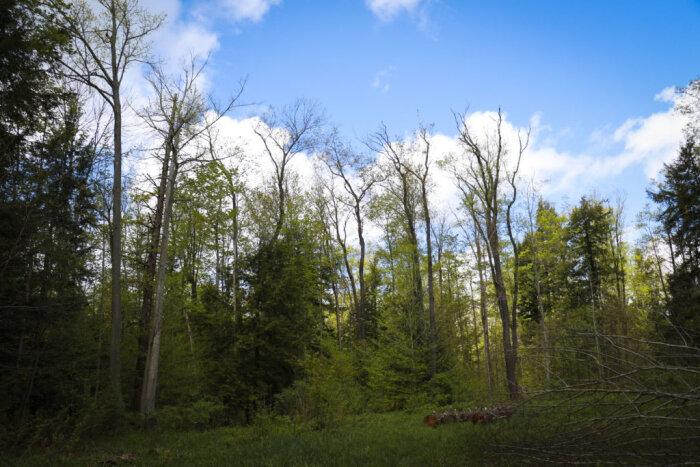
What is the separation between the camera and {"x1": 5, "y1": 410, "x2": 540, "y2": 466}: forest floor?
5586mm

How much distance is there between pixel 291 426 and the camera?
30.8ft

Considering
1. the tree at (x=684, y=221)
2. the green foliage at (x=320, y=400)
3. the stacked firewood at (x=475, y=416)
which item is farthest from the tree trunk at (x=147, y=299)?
the tree at (x=684, y=221)

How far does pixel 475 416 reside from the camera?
911 cm

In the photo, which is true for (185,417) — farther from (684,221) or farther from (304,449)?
(684,221)

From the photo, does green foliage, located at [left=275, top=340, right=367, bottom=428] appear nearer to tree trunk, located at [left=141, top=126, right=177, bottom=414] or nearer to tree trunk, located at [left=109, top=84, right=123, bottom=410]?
tree trunk, located at [left=141, top=126, right=177, bottom=414]

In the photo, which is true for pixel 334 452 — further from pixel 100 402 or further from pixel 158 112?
pixel 158 112

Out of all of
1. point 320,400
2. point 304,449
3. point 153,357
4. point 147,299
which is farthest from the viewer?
point 147,299

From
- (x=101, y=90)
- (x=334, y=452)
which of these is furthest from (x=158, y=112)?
(x=334, y=452)

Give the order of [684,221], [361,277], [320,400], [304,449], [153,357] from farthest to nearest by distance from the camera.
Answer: [361,277]
[684,221]
[153,357]
[320,400]
[304,449]

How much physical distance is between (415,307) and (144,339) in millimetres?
10678

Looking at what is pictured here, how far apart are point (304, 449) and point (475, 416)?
4673 mm

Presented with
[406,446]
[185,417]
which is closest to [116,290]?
[185,417]

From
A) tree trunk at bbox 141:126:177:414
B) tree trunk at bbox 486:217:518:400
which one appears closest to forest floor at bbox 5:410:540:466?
tree trunk at bbox 141:126:177:414

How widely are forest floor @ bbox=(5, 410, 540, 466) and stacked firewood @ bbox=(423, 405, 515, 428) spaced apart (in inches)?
15.1
